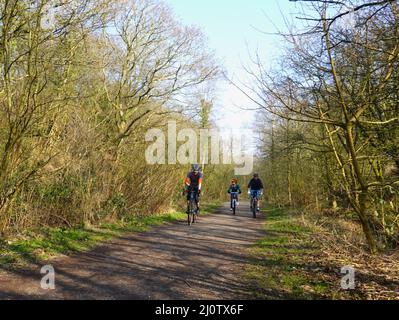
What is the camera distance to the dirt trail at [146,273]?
513cm

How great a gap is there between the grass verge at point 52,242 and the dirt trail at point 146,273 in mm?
344

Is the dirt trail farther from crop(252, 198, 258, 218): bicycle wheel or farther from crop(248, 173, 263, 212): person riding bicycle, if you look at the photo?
crop(248, 173, 263, 212): person riding bicycle

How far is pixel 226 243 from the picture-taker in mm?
9594

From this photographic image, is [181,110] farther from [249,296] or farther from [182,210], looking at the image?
[249,296]

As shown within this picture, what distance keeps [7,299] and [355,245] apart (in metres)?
7.20

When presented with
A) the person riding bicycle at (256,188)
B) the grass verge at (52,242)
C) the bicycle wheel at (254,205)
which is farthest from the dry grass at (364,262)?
the person riding bicycle at (256,188)

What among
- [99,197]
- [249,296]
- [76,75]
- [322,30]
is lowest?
[249,296]

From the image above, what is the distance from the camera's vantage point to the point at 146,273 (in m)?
6.26

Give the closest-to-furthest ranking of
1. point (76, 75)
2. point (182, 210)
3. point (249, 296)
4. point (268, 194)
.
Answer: point (249, 296)
point (76, 75)
point (182, 210)
point (268, 194)

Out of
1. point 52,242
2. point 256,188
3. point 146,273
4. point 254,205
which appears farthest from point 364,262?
point 256,188

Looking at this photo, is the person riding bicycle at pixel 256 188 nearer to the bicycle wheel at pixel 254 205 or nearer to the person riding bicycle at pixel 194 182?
the bicycle wheel at pixel 254 205

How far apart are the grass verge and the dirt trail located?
344mm
